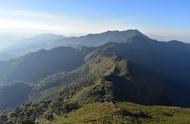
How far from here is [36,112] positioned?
524 feet

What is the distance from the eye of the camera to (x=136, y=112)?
11856cm

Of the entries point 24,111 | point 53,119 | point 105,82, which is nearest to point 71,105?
point 53,119

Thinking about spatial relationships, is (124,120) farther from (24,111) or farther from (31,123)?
(24,111)

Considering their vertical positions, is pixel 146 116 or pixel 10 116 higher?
pixel 146 116

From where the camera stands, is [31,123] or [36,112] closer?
[31,123]

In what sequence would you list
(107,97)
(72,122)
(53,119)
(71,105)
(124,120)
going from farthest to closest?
(107,97) → (71,105) → (53,119) → (72,122) → (124,120)

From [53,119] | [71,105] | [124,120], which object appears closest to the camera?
[124,120]

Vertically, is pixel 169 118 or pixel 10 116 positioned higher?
pixel 169 118

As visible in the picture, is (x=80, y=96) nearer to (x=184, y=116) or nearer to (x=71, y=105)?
(x=71, y=105)

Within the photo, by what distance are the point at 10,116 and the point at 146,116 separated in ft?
222

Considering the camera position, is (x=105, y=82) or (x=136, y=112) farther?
(x=105, y=82)

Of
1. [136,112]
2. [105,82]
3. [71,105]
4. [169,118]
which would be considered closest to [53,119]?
[71,105]

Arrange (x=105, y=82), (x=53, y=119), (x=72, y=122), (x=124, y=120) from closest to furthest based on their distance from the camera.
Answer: (x=124, y=120)
(x=72, y=122)
(x=53, y=119)
(x=105, y=82)

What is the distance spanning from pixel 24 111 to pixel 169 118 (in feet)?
238
